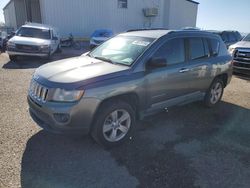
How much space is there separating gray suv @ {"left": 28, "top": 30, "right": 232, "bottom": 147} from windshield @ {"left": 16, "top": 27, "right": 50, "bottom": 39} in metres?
8.89

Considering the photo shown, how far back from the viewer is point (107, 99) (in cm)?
392

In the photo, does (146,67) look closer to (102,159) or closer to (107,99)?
(107,99)

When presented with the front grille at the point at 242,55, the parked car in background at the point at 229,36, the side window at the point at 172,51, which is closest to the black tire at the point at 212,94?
the side window at the point at 172,51

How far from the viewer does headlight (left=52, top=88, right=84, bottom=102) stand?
3.62 m

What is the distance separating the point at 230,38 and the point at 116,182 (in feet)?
49.9

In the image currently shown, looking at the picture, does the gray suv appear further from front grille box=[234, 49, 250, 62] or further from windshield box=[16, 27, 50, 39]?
windshield box=[16, 27, 50, 39]

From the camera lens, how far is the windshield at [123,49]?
448 cm

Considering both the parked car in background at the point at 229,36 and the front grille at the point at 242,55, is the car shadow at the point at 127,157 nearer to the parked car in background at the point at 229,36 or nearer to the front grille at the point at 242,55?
the front grille at the point at 242,55

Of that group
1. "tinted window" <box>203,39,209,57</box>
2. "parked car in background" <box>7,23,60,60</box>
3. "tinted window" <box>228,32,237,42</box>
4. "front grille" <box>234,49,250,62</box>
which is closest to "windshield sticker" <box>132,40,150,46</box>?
"tinted window" <box>203,39,209,57</box>

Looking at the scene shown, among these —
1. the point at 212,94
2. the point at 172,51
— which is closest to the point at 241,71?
the point at 212,94

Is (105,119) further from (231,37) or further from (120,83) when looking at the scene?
(231,37)

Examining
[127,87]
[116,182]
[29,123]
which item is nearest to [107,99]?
[127,87]

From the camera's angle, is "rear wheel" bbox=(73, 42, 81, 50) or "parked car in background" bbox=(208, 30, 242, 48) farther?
"rear wheel" bbox=(73, 42, 81, 50)

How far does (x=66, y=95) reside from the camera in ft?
12.0
